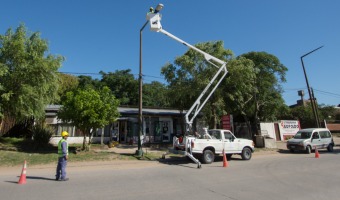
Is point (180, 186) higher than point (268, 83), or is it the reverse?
point (268, 83)

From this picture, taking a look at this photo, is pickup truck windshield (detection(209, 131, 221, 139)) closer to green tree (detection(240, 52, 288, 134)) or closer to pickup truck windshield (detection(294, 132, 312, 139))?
→ pickup truck windshield (detection(294, 132, 312, 139))

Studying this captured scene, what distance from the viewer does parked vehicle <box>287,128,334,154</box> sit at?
766 inches

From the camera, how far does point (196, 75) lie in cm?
2119

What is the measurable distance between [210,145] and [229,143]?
154 centimetres

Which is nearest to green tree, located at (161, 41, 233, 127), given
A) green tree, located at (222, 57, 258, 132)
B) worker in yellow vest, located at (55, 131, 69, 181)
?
green tree, located at (222, 57, 258, 132)

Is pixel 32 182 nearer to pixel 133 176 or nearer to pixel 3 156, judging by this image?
pixel 133 176

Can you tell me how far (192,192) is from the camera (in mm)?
7328

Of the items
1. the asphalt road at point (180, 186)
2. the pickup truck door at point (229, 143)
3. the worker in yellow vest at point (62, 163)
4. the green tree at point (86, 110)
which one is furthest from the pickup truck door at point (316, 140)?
the worker in yellow vest at point (62, 163)

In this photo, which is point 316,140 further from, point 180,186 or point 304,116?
point 304,116

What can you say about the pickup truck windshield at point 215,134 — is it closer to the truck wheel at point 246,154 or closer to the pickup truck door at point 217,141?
the pickup truck door at point 217,141

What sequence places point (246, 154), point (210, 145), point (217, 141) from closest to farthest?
point (210, 145), point (217, 141), point (246, 154)

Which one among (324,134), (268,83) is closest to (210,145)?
(324,134)

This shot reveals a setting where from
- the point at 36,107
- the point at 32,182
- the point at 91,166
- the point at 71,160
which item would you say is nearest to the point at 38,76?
the point at 36,107

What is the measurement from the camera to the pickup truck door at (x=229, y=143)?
14.7 meters
